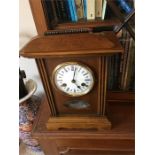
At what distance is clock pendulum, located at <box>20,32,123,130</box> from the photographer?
63cm

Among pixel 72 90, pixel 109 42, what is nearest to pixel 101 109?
pixel 72 90

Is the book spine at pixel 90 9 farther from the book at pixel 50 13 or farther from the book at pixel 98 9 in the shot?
the book at pixel 50 13

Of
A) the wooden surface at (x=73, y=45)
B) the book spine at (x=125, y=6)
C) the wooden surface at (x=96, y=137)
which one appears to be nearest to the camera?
the wooden surface at (x=73, y=45)

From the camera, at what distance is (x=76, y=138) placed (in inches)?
34.4

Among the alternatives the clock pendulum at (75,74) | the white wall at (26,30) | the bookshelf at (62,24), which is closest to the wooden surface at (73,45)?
the clock pendulum at (75,74)

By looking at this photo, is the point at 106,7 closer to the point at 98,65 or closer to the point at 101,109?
the point at 98,65

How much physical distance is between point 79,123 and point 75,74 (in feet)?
0.77

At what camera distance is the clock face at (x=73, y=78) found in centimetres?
69

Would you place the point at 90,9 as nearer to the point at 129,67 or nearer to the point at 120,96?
the point at 129,67

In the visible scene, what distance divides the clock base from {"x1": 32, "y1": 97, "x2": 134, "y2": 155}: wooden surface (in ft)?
0.06

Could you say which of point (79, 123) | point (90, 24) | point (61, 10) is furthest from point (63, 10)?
point (79, 123)
